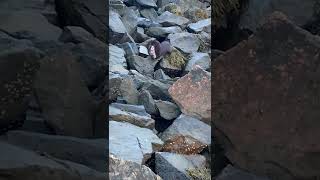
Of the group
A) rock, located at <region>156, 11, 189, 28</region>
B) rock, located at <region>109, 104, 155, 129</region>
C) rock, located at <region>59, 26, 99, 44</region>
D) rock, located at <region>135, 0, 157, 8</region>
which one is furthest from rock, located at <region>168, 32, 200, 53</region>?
rock, located at <region>109, 104, 155, 129</region>

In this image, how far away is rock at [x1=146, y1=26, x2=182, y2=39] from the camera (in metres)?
9.01

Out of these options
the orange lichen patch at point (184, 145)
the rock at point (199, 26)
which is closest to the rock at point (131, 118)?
the orange lichen patch at point (184, 145)

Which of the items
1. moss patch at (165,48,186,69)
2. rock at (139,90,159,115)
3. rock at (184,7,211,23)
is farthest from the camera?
rock at (184,7,211,23)

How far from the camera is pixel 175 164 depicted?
14.9ft

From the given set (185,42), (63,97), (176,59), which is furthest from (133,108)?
(185,42)

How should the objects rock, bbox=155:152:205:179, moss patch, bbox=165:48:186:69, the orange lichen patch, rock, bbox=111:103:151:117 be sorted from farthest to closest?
moss patch, bbox=165:48:186:69 < rock, bbox=111:103:151:117 < the orange lichen patch < rock, bbox=155:152:205:179

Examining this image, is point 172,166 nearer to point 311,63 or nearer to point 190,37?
point 311,63

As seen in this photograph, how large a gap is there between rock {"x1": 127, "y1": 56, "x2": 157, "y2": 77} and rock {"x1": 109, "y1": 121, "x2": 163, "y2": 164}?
8.37 ft

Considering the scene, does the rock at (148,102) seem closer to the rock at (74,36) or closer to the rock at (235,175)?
the rock at (74,36)

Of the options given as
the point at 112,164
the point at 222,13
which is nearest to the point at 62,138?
the point at 112,164

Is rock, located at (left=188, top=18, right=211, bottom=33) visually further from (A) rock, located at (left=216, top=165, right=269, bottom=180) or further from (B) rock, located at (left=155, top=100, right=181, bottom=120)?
(A) rock, located at (left=216, top=165, right=269, bottom=180)

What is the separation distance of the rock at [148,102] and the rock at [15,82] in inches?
101

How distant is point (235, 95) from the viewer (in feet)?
10.6

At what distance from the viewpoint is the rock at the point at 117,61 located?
23.7 ft
